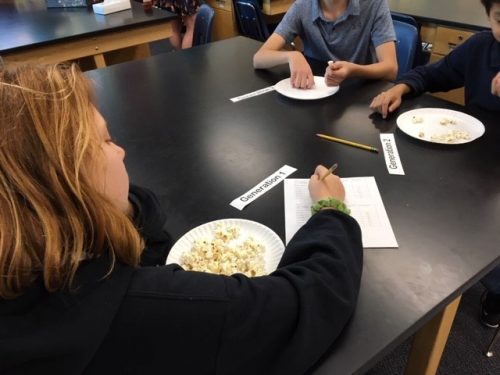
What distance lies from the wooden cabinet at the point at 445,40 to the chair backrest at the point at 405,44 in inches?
22.0

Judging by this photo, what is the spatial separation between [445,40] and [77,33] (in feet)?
6.93

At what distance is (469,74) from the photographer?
1.39 m

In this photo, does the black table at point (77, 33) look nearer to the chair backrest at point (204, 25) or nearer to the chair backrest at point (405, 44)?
the chair backrest at point (204, 25)

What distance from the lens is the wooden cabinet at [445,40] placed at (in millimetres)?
2205

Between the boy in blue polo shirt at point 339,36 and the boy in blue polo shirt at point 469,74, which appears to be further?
the boy in blue polo shirt at point 339,36

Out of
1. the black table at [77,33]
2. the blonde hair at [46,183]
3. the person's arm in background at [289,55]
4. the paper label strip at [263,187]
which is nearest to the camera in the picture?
the blonde hair at [46,183]

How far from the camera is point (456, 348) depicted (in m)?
1.33

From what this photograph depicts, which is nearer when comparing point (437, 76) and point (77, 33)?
point (437, 76)

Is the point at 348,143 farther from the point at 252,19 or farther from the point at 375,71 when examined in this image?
the point at 252,19

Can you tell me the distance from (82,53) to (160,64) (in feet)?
2.57

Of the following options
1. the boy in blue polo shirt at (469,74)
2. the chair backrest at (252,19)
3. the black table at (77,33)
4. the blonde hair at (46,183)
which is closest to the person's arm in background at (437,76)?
the boy in blue polo shirt at (469,74)

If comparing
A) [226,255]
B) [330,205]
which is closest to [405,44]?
[330,205]

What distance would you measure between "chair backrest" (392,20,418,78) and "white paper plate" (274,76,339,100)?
54 cm

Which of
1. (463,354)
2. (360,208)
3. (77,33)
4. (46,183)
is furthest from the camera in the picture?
(77,33)
